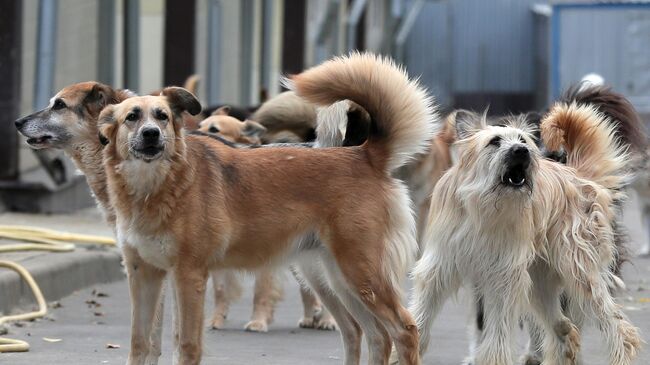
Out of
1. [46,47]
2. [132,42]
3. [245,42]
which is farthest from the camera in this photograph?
[245,42]

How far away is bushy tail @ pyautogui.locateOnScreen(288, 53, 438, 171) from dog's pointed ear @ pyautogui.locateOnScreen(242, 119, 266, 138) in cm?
271

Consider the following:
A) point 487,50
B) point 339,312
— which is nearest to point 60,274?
point 339,312

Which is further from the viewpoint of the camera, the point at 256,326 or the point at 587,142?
the point at 256,326

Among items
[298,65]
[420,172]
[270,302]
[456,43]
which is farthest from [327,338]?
[456,43]

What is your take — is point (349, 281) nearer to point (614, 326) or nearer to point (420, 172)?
point (614, 326)

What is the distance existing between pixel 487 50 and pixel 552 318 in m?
41.8

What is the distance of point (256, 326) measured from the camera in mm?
9906

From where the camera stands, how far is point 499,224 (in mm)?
7598

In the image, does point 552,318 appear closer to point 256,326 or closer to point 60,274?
point 256,326

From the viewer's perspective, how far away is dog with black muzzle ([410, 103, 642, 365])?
7535mm

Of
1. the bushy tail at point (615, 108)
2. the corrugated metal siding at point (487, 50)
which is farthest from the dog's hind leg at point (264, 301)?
the corrugated metal siding at point (487, 50)

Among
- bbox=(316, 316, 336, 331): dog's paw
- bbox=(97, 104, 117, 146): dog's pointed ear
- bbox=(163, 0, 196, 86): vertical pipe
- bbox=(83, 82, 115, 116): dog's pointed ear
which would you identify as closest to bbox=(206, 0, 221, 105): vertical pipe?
bbox=(163, 0, 196, 86): vertical pipe

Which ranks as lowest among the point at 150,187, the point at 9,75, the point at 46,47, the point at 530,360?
the point at 530,360

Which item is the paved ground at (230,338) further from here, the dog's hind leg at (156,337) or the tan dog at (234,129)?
the tan dog at (234,129)
